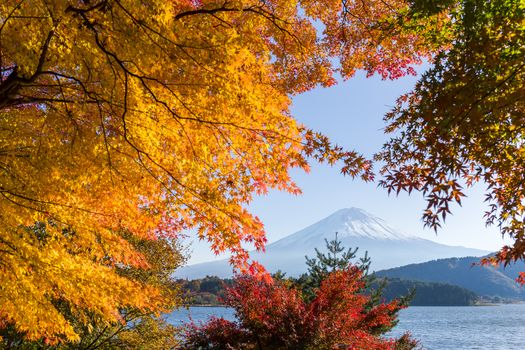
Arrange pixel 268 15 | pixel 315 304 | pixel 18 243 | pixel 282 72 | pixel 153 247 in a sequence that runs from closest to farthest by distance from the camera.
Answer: pixel 18 243 < pixel 268 15 < pixel 282 72 < pixel 315 304 < pixel 153 247

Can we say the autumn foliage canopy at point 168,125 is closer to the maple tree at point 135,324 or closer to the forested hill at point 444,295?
the maple tree at point 135,324

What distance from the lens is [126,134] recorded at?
4.50 meters

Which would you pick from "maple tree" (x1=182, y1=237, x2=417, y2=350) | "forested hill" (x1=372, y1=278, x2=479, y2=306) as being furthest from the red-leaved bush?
"forested hill" (x1=372, y1=278, x2=479, y2=306)

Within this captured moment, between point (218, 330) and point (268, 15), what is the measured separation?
6890mm

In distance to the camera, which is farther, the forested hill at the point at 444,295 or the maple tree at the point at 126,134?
the forested hill at the point at 444,295

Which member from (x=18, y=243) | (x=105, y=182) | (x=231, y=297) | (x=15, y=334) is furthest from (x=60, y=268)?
(x=15, y=334)

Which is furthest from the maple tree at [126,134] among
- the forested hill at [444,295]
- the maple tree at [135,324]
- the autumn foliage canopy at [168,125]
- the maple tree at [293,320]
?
the forested hill at [444,295]

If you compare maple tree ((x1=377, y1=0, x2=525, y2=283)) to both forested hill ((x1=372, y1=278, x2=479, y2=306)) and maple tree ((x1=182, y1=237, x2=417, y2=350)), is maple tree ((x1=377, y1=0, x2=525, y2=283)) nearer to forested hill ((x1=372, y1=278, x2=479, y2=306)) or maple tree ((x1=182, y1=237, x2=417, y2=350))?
maple tree ((x1=182, y1=237, x2=417, y2=350))

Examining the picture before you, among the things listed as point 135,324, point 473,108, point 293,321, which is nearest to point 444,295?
point 135,324

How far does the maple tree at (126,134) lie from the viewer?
393 centimetres

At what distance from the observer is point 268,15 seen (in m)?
6.26

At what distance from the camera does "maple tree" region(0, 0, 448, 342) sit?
3.93 m

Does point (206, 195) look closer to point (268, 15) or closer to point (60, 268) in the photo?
point (60, 268)

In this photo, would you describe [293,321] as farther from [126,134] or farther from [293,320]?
[126,134]
